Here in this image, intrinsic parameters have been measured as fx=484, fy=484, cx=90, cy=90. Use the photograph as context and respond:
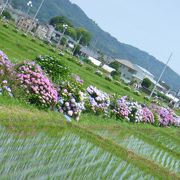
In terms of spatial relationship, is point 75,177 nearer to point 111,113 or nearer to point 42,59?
point 42,59

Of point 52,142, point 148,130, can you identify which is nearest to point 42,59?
point 52,142

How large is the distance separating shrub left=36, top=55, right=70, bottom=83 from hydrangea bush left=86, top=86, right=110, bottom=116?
1.88 m

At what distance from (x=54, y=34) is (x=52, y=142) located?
145 meters

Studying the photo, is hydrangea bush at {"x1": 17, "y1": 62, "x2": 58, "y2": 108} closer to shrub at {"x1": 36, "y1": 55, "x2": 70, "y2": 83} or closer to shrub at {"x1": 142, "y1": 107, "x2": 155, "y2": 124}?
shrub at {"x1": 36, "y1": 55, "x2": 70, "y2": 83}

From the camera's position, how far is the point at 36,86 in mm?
Answer: 15484

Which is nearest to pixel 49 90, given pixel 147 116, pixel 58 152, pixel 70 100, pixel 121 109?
pixel 70 100

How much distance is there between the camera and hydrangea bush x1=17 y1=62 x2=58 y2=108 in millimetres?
15320

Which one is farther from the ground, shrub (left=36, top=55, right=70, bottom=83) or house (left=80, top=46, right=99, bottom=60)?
house (left=80, top=46, right=99, bottom=60)

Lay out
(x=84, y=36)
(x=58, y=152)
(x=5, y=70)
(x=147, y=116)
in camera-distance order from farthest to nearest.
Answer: (x=84, y=36) < (x=147, y=116) < (x=5, y=70) < (x=58, y=152)

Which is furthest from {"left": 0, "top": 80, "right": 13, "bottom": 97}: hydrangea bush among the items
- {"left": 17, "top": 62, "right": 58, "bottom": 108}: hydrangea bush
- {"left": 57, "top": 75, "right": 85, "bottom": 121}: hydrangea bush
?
{"left": 57, "top": 75, "right": 85, "bottom": 121}: hydrangea bush

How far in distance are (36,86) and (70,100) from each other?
206 centimetres

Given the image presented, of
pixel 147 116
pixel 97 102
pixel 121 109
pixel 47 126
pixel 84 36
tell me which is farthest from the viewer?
pixel 84 36

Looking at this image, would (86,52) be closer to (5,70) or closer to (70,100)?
(70,100)

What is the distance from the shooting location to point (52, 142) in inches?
441
